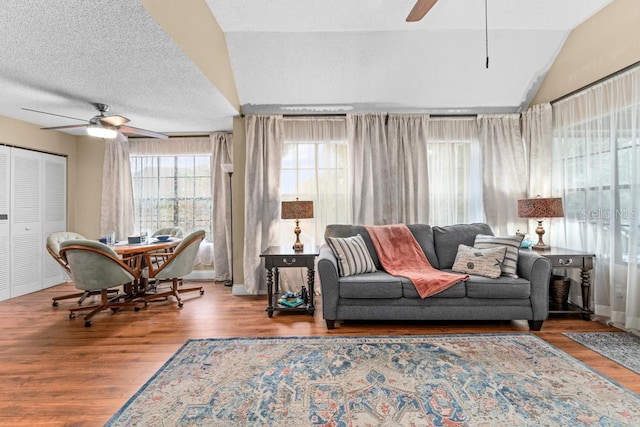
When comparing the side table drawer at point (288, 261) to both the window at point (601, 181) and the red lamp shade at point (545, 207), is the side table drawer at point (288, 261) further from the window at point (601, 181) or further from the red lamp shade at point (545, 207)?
the window at point (601, 181)

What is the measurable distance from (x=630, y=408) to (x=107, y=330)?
3.99 metres

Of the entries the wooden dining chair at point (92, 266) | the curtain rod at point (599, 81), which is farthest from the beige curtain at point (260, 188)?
the curtain rod at point (599, 81)

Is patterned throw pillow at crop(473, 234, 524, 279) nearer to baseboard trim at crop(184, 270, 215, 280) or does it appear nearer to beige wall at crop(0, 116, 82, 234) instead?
baseboard trim at crop(184, 270, 215, 280)

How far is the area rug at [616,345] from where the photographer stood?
2.32 meters

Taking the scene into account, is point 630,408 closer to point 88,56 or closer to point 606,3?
point 606,3

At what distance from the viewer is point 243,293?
422 centimetres

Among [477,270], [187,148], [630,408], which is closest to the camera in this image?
[630,408]

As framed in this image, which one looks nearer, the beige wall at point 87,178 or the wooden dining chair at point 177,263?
the wooden dining chair at point 177,263

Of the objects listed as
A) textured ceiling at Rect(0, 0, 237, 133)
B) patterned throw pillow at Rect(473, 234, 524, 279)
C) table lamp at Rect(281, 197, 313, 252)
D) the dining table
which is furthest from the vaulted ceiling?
patterned throw pillow at Rect(473, 234, 524, 279)

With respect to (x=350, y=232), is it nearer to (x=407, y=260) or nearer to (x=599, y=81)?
(x=407, y=260)

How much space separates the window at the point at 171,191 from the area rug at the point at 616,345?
4.82 meters

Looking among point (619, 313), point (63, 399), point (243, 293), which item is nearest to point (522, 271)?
point (619, 313)

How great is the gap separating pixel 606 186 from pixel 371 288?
2456 mm

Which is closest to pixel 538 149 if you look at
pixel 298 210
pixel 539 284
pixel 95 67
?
pixel 539 284
